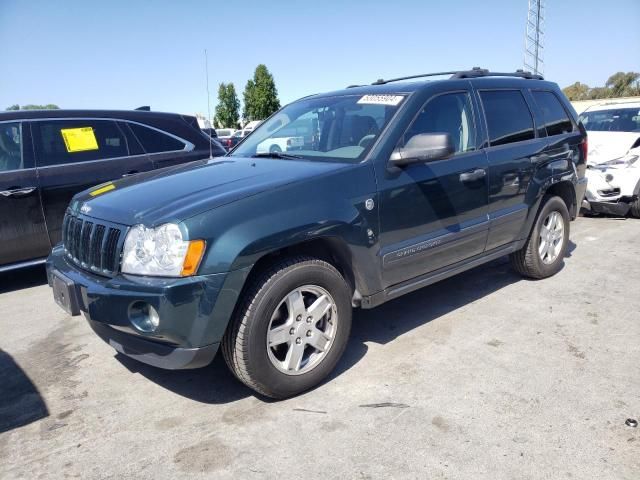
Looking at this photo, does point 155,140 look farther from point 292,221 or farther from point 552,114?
point 552,114

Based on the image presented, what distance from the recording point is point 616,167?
738cm

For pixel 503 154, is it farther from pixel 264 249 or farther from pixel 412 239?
pixel 264 249

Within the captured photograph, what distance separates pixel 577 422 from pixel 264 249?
1.85 meters

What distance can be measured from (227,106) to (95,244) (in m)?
55.5

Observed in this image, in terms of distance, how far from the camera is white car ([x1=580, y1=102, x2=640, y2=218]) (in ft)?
24.1

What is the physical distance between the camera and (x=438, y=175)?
11.6 feet

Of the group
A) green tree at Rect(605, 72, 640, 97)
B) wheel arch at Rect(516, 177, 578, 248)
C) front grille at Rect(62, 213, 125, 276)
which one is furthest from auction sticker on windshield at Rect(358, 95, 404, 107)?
green tree at Rect(605, 72, 640, 97)

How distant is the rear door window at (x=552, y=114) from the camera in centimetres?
474

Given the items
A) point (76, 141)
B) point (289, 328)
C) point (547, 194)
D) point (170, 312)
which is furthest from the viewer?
point (76, 141)

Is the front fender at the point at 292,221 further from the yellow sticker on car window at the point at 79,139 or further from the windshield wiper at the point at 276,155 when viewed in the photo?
the yellow sticker on car window at the point at 79,139

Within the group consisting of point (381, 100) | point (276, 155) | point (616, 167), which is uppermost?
point (381, 100)

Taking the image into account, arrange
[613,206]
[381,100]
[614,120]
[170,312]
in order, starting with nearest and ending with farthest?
[170,312] → [381,100] → [613,206] → [614,120]

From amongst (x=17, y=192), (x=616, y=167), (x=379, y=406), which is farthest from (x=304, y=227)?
(x=616, y=167)

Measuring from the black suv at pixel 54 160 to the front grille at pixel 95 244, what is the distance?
2168 millimetres
